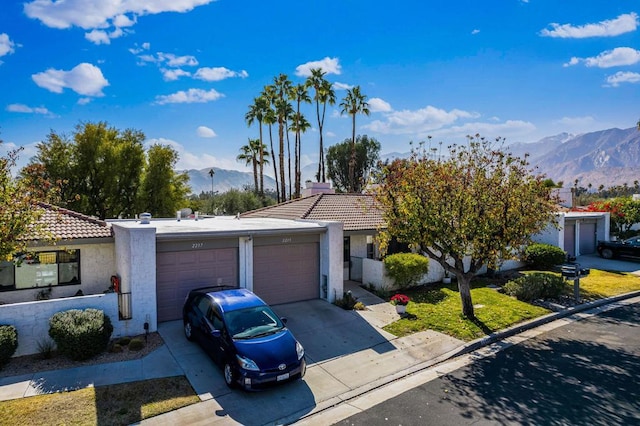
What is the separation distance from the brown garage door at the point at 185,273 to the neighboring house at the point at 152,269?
0.10 ft

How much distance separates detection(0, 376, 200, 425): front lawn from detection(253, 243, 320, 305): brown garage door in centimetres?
596

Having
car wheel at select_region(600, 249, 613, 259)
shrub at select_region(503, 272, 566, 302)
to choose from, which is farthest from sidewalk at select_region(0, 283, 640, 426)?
car wheel at select_region(600, 249, 613, 259)

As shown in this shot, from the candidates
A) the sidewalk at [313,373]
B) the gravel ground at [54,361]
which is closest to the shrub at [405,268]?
the sidewalk at [313,373]

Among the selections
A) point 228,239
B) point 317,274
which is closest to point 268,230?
point 228,239

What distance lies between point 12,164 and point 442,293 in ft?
50.4

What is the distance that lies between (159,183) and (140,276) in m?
24.3

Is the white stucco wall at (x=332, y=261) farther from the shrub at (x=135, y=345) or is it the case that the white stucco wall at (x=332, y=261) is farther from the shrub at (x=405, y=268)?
the shrub at (x=135, y=345)

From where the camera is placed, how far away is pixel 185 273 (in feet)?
43.1

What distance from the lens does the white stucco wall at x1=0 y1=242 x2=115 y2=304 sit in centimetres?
1330

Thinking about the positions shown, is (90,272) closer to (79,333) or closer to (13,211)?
(79,333)

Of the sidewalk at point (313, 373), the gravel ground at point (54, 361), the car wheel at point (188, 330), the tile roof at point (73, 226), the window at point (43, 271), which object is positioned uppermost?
the tile roof at point (73, 226)

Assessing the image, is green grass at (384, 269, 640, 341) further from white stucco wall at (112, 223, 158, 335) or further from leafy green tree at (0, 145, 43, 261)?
leafy green tree at (0, 145, 43, 261)

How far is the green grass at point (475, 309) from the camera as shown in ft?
42.2

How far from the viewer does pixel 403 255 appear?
17.6m
